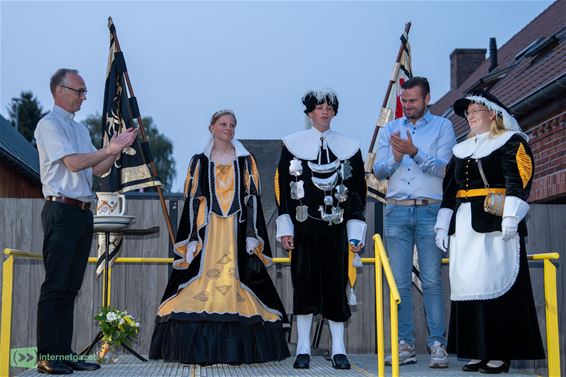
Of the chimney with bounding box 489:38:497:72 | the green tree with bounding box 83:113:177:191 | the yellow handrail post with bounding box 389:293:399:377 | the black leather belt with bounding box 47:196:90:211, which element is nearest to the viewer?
the yellow handrail post with bounding box 389:293:399:377

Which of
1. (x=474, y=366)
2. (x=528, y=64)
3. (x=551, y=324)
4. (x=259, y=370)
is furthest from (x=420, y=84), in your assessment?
(x=528, y=64)

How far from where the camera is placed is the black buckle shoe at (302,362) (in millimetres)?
5285

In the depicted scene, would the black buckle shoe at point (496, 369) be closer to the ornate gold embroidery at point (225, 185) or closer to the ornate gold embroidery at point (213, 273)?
the ornate gold embroidery at point (213, 273)

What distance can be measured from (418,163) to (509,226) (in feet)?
3.23

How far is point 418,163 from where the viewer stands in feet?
18.6

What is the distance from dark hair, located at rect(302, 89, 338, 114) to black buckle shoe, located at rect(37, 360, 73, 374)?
8.37ft

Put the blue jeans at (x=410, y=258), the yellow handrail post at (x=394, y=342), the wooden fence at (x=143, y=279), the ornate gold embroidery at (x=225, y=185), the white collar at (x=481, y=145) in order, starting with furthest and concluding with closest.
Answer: the wooden fence at (x=143, y=279), the ornate gold embroidery at (x=225, y=185), the blue jeans at (x=410, y=258), the white collar at (x=481, y=145), the yellow handrail post at (x=394, y=342)

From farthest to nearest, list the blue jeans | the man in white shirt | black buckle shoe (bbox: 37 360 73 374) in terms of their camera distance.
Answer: the blue jeans, the man in white shirt, black buckle shoe (bbox: 37 360 73 374)

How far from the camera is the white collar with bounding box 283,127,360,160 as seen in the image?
562 cm

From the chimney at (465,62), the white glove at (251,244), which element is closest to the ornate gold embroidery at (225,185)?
the white glove at (251,244)

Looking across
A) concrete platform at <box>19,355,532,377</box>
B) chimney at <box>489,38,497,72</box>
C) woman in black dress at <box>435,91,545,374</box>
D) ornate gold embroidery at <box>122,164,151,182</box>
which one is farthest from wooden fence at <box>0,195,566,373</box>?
chimney at <box>489,38,497,72</box>

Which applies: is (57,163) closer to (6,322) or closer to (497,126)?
(6,322)

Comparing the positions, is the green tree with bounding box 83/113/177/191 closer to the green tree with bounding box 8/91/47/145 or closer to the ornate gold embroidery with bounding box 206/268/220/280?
the green tree with bounding box 8/91/47/145

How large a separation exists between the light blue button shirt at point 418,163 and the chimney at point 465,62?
1661 centimetres
